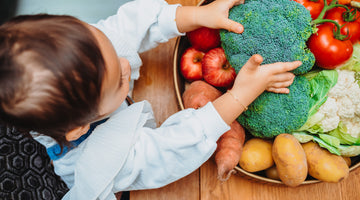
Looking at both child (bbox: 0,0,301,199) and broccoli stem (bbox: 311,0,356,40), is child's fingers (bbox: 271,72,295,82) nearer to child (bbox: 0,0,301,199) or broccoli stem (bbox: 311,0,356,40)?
child (bbox: 0,0,301,199)

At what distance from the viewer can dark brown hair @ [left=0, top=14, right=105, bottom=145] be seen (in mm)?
409

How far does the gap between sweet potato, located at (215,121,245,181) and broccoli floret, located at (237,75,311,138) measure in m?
0.05

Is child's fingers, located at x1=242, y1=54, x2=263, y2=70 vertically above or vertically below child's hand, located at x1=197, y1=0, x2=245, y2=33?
below

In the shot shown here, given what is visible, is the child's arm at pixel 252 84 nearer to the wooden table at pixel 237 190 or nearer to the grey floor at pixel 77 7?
the wooden table at pixel 237 190

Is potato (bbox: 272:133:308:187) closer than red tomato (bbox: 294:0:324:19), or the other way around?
potato (bbox: 272:133:308:187)

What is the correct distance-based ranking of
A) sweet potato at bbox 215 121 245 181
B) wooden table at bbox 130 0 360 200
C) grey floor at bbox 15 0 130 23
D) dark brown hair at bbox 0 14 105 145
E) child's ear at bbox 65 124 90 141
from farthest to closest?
grey floor at bbox 15 0 130 23
wooden table at bbox 130 0 360 200
sweet potato at bbox 215 121 245 181
child's ear at bbox 65 124 90 141
dark brown hair at bbox 0 14 105 145

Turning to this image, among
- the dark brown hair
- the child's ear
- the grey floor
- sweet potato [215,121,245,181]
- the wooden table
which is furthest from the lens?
the grey floor

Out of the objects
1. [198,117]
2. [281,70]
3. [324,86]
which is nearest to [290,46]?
[281,70]

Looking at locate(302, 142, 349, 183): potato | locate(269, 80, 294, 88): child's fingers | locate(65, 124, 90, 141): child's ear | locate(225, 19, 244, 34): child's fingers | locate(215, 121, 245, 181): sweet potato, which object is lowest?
locate(302, 142, 349, 183): potato

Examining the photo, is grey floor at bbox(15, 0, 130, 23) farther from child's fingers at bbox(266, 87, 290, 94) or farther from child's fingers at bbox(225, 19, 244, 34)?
child's fingers at bbox(266, 87, 290, 94)

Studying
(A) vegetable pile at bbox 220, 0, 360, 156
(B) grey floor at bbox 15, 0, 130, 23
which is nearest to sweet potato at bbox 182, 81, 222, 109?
(A) vegetable pile at bbox 220, 0, 360, 156

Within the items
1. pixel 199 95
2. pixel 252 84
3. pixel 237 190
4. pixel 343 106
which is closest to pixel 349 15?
pixel 343 106

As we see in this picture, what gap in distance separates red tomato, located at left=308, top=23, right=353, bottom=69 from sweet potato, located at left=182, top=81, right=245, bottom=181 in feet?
0.89

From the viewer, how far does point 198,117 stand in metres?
0.62
